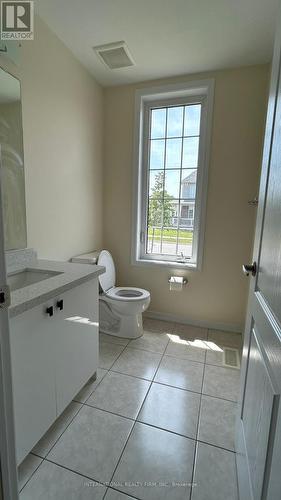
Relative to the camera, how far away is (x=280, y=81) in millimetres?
793

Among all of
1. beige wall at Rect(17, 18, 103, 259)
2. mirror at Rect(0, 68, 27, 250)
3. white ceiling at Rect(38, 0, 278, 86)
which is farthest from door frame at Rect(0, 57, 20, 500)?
white ceiling at Rect(38, 0, 278, 86)

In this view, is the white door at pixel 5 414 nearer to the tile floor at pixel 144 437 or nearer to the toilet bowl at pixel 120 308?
the tile floor at pixel 144 437

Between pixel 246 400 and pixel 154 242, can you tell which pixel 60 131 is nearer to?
pixel 154 242

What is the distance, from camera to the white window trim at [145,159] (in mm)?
2221

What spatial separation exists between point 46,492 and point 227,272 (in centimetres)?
202

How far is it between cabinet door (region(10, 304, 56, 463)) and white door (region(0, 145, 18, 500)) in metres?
0.28

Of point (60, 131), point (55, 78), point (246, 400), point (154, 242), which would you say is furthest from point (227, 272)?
point (55, 78)

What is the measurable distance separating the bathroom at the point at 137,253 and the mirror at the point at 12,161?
1cm

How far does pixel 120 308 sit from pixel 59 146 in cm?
146

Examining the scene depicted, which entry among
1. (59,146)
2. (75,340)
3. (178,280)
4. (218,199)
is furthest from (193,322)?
(59,146)

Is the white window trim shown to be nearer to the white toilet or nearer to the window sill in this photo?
the window sill

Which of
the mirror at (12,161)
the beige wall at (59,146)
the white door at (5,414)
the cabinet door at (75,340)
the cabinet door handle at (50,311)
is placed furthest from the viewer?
the beige wall at (59,146)

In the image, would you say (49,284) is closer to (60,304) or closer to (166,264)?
(60,304)

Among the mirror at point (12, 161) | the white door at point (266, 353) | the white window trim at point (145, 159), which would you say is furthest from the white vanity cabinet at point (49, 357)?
the white window trim at point (145, 159)
